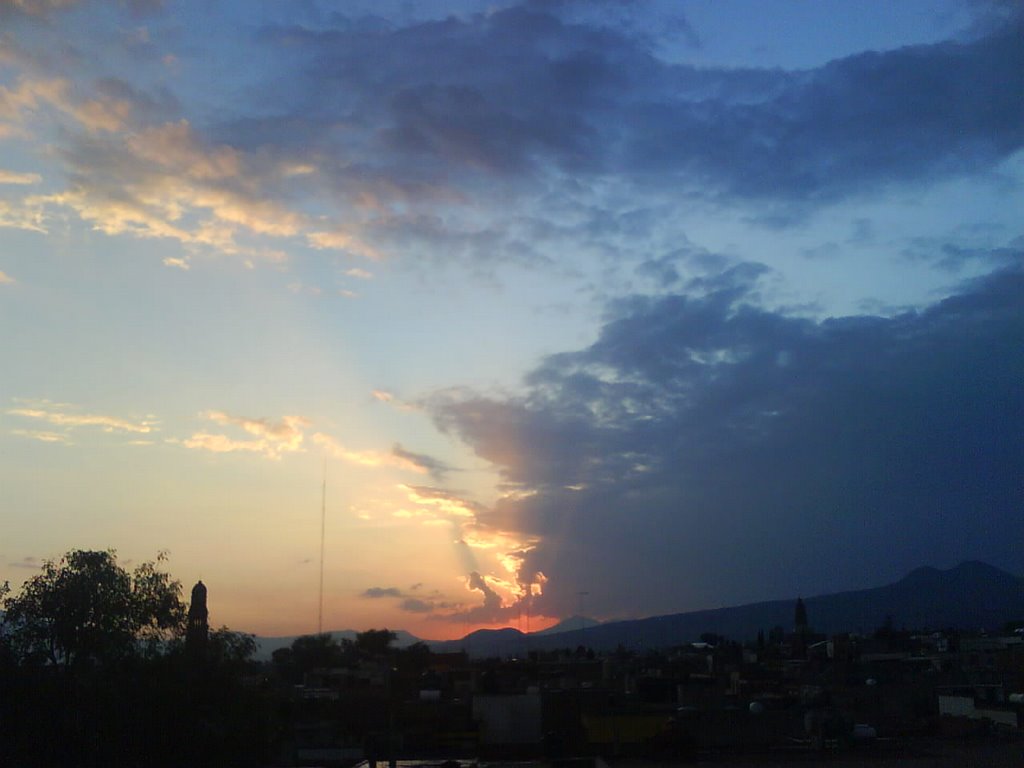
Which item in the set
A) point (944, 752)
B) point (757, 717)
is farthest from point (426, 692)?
point (944, 752)

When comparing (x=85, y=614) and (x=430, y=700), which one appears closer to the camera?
(x=85, y=614)

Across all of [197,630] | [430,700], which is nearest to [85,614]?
[197,630]

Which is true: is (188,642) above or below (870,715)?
above

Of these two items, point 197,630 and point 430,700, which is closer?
point 197,630

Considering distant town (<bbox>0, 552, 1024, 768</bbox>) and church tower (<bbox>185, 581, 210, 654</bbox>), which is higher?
church tower (<bbox>185, 581, 210, 654</bbox>)

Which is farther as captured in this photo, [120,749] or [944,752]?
[944,752]

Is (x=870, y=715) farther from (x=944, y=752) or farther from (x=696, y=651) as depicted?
(x=696, y=651)

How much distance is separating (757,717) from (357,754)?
2058 centimetres

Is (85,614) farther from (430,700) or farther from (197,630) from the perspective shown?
(430,700)

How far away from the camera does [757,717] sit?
51.3 meters

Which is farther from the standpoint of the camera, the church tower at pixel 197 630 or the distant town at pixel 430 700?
the church tower at pixel 197 630

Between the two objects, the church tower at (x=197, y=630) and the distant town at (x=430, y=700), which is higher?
the church tower at (x=197, y=630)

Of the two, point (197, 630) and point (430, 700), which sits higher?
point (197, 630)

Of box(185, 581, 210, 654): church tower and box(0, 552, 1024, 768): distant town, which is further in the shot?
box(185, 581, 210, 654): church tower
